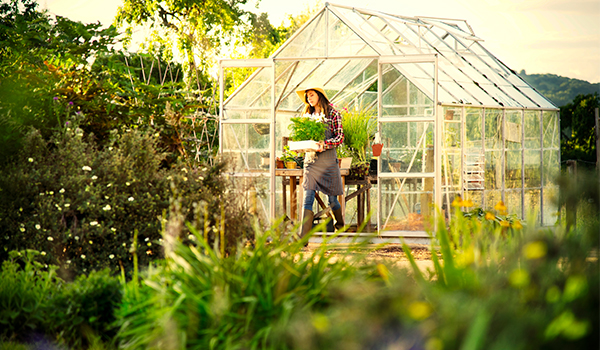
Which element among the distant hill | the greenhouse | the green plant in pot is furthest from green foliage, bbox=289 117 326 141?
the distant hill

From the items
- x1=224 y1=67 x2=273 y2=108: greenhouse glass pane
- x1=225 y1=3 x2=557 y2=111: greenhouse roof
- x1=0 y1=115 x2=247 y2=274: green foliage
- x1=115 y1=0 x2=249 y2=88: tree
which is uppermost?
x1=115 y1=0 x2=249 y2=88: tree

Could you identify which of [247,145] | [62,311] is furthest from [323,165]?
[62,311]

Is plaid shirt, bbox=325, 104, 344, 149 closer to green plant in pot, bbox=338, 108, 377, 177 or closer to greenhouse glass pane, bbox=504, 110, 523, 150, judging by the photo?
green plant in pot, bbox=338, 108, 377, 177

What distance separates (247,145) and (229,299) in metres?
6.51

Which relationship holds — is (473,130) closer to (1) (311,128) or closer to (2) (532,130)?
(2) (532,130)

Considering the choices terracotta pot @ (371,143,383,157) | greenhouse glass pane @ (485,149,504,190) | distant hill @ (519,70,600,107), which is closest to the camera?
terracotta pot @ (371,143,383,157)

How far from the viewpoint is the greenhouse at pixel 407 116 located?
24.3 feet

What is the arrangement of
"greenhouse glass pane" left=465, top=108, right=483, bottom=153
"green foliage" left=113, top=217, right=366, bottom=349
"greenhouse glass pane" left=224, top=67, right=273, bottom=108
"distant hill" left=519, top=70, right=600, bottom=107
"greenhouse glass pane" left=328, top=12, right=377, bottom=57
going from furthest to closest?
"distant hill" left=519, top=70, right=600, bottom=107 < "greenhouse glass pane" left=465, top=108, right=483, bottom=153 < "greenhouse glass pane" left=224, top=67, right=273, bottom=108 < "greenhouse glass pane" left=328, top=12, right=377, bottom=57 < "green foliage" left=113, top=217, right=366, bottom=349

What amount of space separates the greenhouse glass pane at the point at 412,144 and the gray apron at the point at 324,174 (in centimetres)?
98

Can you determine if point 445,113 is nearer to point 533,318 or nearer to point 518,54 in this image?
point 533,318

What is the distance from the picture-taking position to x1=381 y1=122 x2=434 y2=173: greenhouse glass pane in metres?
7.37

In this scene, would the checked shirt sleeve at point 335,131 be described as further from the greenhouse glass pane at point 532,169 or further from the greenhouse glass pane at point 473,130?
the greenhouse glass pane at point 532,169

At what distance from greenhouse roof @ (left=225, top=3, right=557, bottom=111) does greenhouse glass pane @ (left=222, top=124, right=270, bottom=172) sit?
40 centimetres

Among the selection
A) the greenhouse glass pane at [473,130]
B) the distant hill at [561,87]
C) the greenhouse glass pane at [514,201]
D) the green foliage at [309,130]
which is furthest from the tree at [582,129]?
the green foliage at [309,130]
